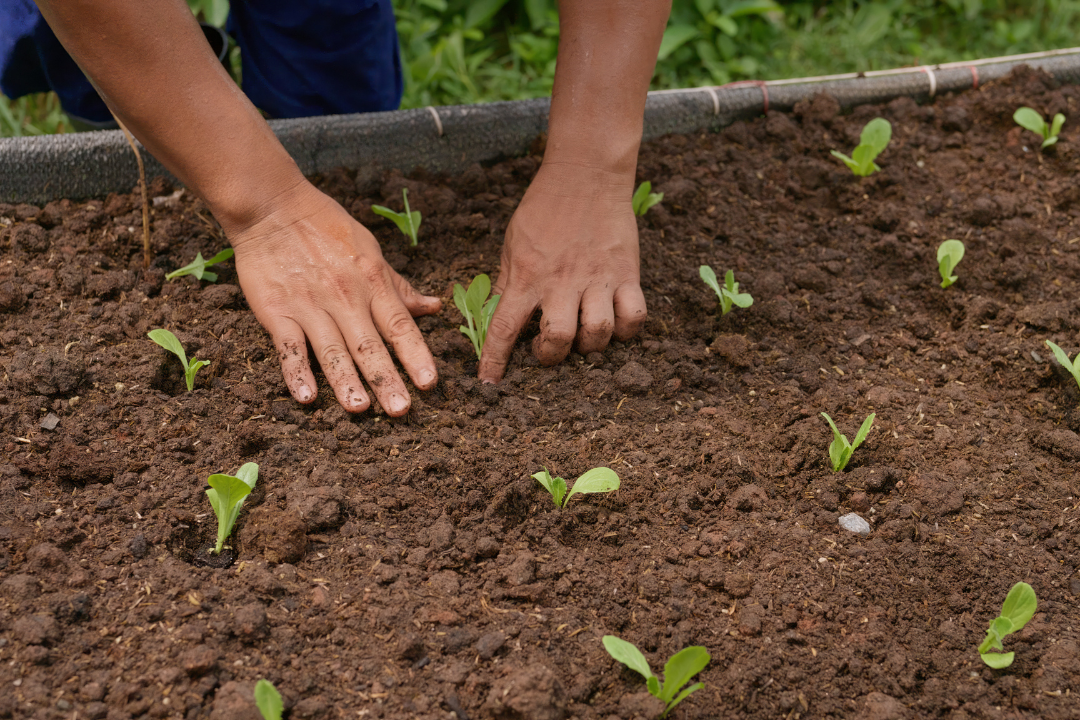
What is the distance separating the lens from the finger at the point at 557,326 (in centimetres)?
163

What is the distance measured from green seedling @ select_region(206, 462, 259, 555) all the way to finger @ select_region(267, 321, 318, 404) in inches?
8.0

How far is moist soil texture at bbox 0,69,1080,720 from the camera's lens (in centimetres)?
120

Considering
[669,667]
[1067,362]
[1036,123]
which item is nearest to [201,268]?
[669,667]

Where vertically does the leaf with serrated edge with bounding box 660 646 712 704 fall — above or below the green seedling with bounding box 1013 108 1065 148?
below

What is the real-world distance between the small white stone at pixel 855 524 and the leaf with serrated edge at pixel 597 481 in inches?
16.4

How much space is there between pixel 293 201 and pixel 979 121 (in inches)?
81.5

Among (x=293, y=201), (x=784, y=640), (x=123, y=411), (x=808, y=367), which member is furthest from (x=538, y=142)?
(x=784, y=640)

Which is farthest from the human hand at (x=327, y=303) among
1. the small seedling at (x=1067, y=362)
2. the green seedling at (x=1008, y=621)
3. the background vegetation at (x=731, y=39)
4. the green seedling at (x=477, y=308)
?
the background vegetation at (x=731, y=39)

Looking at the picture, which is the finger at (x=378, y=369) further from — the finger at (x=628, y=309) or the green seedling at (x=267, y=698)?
the green seedling at (x=267, y=698)

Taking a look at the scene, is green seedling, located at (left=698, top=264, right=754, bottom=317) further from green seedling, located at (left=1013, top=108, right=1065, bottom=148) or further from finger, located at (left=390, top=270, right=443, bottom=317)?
green seedling, located at (left=1013, top=108, right=1065, bottom=148)

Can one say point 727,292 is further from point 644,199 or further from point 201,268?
point 201,268

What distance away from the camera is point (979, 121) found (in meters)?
2.52

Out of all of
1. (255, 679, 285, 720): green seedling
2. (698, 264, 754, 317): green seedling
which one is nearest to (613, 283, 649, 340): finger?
(698, 264, 754, 317): green seedling

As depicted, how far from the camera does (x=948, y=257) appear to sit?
1940 millimetres
